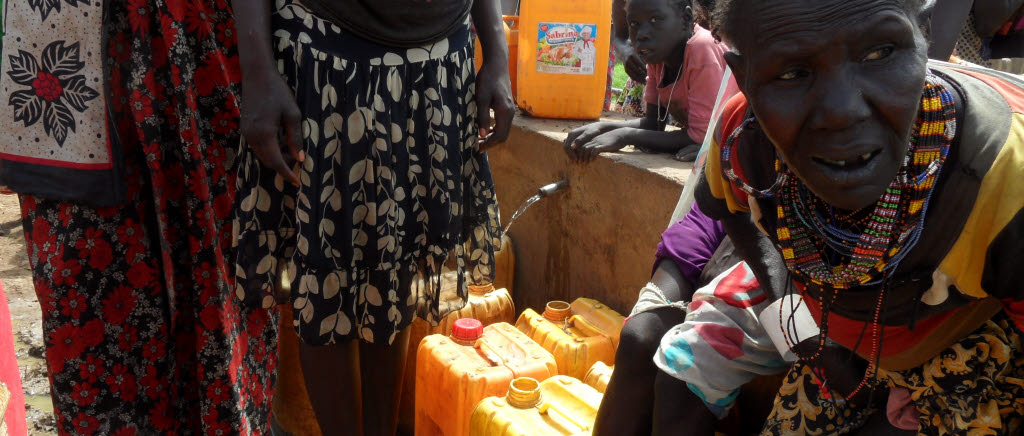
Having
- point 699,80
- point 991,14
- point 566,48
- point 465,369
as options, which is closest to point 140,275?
point 465,369

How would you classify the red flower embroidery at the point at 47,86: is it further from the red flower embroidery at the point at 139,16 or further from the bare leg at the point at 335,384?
the bare leg at the point at 335,384

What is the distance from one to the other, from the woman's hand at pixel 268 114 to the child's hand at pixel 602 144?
1.70 meters

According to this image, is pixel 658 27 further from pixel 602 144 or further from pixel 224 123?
pixel 224 123

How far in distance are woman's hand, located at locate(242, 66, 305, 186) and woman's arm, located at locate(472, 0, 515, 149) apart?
0.47 m

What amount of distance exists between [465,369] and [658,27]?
156 cm

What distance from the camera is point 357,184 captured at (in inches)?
65.8

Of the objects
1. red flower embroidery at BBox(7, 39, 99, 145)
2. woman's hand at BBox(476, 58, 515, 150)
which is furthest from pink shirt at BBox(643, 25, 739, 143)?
red flower embroidery at BBox(7, 39, 99, 145)

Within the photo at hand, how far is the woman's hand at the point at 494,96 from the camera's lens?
1.87 m

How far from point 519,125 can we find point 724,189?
92.2 inches

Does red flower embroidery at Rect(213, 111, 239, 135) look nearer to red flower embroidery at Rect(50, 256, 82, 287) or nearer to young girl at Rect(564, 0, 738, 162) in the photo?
red flower embroidery at Rect(50, 256, 82, 287)

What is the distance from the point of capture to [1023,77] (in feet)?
4.44

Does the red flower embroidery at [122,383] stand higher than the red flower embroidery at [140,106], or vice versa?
the red flower embroidery at [140,106]

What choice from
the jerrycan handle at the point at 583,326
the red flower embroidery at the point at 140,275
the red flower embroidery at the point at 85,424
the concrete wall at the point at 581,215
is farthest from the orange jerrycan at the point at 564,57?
the red flower embroidery at the point at 85,424

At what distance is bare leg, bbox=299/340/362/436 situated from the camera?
183cm
